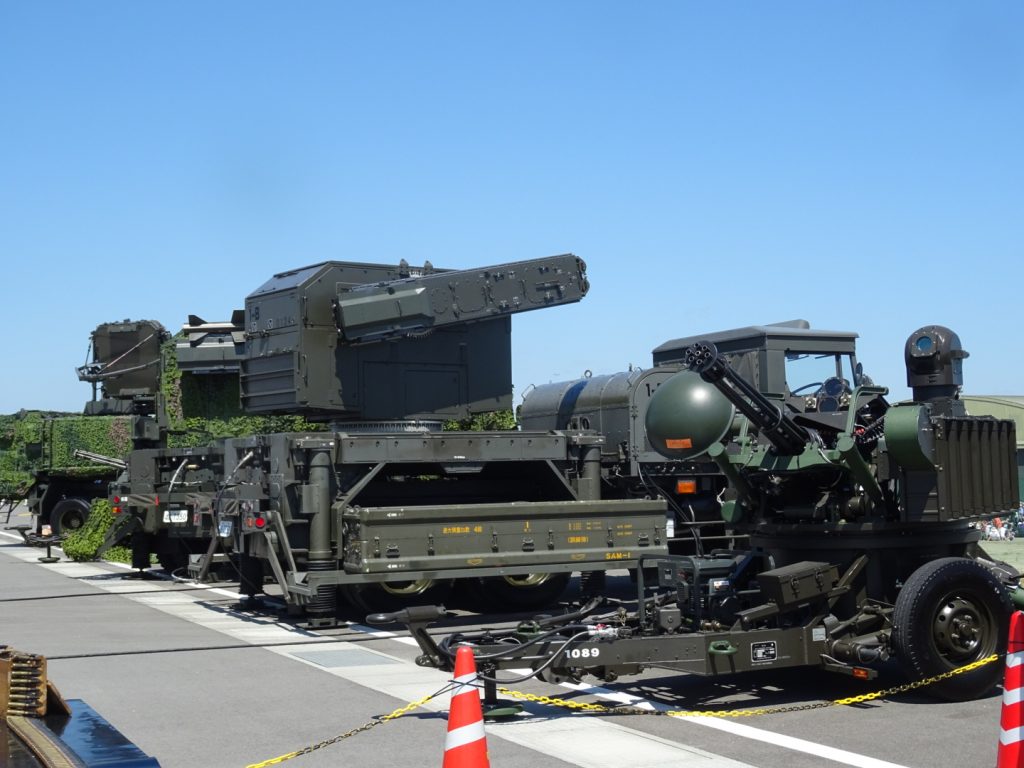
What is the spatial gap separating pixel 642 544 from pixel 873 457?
213 inches

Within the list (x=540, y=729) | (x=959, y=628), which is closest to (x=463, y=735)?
(x=540, y=729)

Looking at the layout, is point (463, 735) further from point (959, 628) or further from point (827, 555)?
point (959, 628)

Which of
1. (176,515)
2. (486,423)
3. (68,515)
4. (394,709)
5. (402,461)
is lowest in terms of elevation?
(394,709)

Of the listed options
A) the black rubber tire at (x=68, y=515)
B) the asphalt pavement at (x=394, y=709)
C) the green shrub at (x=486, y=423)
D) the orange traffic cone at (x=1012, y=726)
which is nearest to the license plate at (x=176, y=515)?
the green shrub at (x=486, y=423)

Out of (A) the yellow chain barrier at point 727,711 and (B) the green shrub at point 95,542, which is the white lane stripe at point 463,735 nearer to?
(A) the yellow chain barrier at point 727,711

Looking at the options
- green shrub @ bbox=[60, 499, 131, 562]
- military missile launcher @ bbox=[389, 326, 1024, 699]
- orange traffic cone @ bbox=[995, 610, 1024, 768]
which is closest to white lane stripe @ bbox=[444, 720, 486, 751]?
military missile launcher @ bbox=[389, 326, 1024, 699]

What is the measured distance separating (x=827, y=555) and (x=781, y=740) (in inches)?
75.9

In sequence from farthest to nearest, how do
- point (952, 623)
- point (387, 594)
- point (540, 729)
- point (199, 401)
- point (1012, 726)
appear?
Result: point (199, 401) → point (387, 594) → point (952, 623) → point (540, 729) → point (1012, 726)

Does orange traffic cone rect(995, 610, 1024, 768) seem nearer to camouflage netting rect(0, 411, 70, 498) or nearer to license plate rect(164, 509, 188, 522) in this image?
license plate rect(164, 509, 188, 522)

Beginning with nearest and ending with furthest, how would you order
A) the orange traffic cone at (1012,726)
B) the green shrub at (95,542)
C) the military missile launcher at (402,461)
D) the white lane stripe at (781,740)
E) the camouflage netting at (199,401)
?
the orange traffic cone at (1012,726), the white lane stripe at (781,740), the military missile launcher at (402,461), the camouflage netting at (199,401), the green shrub at (95,542)

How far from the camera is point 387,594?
46.0 feet

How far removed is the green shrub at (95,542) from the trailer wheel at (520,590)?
35.8 feet

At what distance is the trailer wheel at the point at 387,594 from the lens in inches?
543

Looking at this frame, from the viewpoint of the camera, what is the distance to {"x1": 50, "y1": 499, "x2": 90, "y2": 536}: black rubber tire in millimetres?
27903
